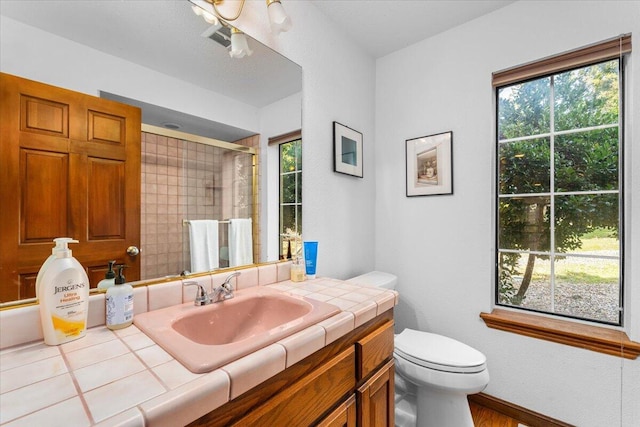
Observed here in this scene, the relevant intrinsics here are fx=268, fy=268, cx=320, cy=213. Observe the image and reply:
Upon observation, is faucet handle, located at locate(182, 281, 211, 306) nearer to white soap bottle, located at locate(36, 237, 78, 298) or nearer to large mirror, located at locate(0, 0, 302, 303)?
large mirror, located at locate(0, 0, 302, 303)

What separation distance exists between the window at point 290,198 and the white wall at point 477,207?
34.8 inches

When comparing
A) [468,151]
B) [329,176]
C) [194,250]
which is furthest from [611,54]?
[194,250]

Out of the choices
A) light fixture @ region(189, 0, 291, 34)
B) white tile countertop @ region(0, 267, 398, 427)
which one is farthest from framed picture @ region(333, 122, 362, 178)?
white tile countertop @ region(0, 267, 398, 427)

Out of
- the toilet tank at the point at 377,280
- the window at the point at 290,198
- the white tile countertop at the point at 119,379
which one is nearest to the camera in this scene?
the white tile countertop at the point at 119,379

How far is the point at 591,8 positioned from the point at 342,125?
1.38m

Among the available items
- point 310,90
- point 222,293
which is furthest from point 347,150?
point 222,293

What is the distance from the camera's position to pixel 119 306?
73 centimetres

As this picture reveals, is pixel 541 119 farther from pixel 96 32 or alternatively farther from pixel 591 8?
pixel 96 32

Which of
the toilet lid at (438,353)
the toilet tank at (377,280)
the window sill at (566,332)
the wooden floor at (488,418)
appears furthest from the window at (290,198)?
the wooden floor at (488,418)

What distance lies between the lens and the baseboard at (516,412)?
1440 mm

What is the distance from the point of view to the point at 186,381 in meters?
0.49

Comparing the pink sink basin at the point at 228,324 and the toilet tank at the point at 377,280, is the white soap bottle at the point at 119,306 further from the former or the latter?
the toilet tank at the point at 377,280

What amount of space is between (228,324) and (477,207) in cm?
156

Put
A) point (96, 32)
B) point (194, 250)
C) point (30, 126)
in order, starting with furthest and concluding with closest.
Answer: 1. point (194, 250)
2. point (96, 32)
3. point (30, 126)
